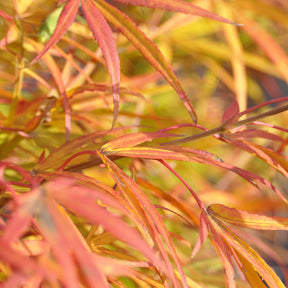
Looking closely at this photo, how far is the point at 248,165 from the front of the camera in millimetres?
945

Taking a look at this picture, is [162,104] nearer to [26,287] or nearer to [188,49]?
[188,49]

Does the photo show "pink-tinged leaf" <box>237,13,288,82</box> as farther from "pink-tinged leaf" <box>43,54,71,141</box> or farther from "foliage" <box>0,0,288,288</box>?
"pink-tinged leaf" <box>43,54,71,141</box>

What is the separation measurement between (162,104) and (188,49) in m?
0.14

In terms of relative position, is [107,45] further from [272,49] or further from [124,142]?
[272,49]

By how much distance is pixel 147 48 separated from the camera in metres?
0.29

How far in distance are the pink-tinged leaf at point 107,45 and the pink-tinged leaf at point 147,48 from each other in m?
0.02

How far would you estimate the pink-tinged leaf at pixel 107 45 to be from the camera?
0.90 ft

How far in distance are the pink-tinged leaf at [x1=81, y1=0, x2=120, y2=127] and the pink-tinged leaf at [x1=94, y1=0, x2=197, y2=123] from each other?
0.02 metres

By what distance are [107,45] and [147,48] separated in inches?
1.2

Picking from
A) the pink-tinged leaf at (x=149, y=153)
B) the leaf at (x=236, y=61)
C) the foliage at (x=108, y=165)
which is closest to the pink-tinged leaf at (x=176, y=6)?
the foliage at (x=108, y=165)

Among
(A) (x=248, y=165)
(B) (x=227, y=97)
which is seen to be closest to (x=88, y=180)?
(A) (x=248, y=165)

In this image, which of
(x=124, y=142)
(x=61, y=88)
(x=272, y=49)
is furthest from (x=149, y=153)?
(x=272, y=49)

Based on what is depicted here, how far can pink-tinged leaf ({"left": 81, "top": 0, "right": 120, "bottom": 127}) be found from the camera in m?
0.27

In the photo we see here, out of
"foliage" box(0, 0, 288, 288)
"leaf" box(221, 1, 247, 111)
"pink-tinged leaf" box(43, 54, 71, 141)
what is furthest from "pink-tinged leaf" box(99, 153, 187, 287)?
"leaf" box(221, 1, 247, 111)
